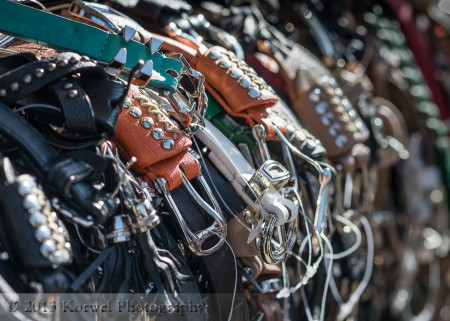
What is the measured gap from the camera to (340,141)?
102 centimetres

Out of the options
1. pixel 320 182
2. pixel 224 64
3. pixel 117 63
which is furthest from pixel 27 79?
pixel 320 182

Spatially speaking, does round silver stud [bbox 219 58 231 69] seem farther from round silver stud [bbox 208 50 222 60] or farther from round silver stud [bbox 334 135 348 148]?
round silver stud [bbox 334 135 348 148]

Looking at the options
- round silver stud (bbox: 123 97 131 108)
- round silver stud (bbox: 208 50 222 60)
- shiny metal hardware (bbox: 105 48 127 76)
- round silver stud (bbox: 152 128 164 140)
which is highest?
shiny metal hardware (bbox: 105 48 127 76)

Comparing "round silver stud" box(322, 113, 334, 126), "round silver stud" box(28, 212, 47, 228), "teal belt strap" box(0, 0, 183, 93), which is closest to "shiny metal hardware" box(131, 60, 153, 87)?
"teal belt strap" box(0, 0, 183, 93)

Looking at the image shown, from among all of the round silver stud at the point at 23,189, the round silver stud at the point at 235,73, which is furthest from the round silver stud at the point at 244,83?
the round silver stud at the point at 23,189

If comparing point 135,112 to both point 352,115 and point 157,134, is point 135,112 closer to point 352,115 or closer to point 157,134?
point 157,134

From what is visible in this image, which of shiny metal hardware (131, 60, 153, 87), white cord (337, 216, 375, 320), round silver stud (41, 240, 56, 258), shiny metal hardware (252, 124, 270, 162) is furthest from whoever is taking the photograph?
white cord (337, 216, 375, 320)

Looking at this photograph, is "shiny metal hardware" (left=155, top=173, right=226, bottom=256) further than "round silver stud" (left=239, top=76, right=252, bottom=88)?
No

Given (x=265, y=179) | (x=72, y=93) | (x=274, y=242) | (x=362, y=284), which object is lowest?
(x=362, y=284)

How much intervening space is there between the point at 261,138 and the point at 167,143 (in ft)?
0.63

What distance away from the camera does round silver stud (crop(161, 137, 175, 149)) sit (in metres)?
0.65

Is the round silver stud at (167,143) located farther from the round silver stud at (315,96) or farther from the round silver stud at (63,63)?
the round silver stud at (315,96)

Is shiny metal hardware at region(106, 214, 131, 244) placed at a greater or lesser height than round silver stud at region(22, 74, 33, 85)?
lesser

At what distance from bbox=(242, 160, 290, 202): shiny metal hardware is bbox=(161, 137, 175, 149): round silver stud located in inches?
5.0
